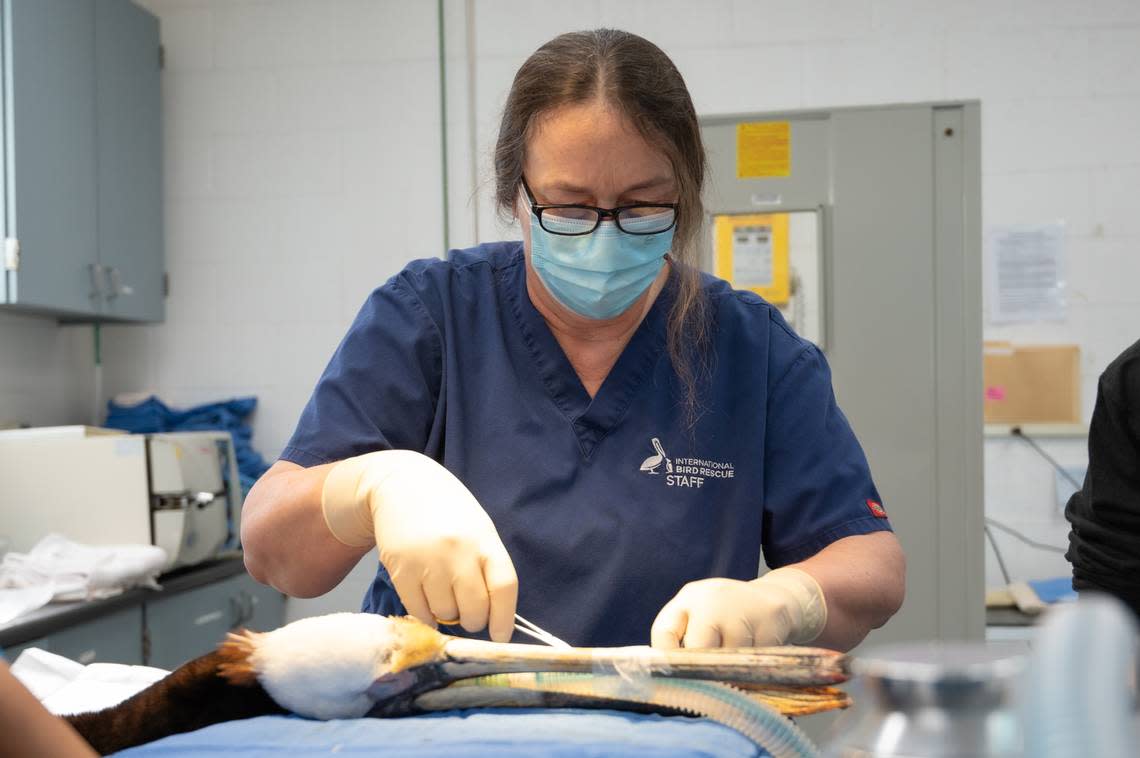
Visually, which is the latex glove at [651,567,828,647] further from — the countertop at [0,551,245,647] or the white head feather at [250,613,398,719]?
the countertop at [0,551,245,647]

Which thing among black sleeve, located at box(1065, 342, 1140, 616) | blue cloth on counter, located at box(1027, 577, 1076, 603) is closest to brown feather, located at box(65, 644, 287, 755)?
black sleeve, located at box(1065, 342, 1140, 616)

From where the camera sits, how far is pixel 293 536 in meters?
1.19

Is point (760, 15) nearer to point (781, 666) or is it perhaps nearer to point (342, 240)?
point (342, 240)

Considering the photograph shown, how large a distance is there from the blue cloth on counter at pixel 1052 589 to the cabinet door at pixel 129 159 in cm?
299

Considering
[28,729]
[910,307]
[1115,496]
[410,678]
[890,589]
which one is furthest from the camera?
[910,307]

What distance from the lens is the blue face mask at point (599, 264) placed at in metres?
1.33

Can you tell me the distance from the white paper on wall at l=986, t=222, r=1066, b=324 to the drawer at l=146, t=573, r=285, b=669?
8.17 ft

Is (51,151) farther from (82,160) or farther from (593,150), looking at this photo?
(593,150)

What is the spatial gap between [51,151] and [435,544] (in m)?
2.73

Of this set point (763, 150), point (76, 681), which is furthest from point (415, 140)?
point (76, 681)

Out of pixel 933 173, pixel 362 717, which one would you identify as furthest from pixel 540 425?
pixel 933 173

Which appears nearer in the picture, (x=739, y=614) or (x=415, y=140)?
(x=739, y=614)

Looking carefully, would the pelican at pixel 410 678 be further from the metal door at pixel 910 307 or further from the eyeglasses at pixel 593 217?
the metal door at pixel 910 307

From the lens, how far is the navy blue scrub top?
1268 mm
